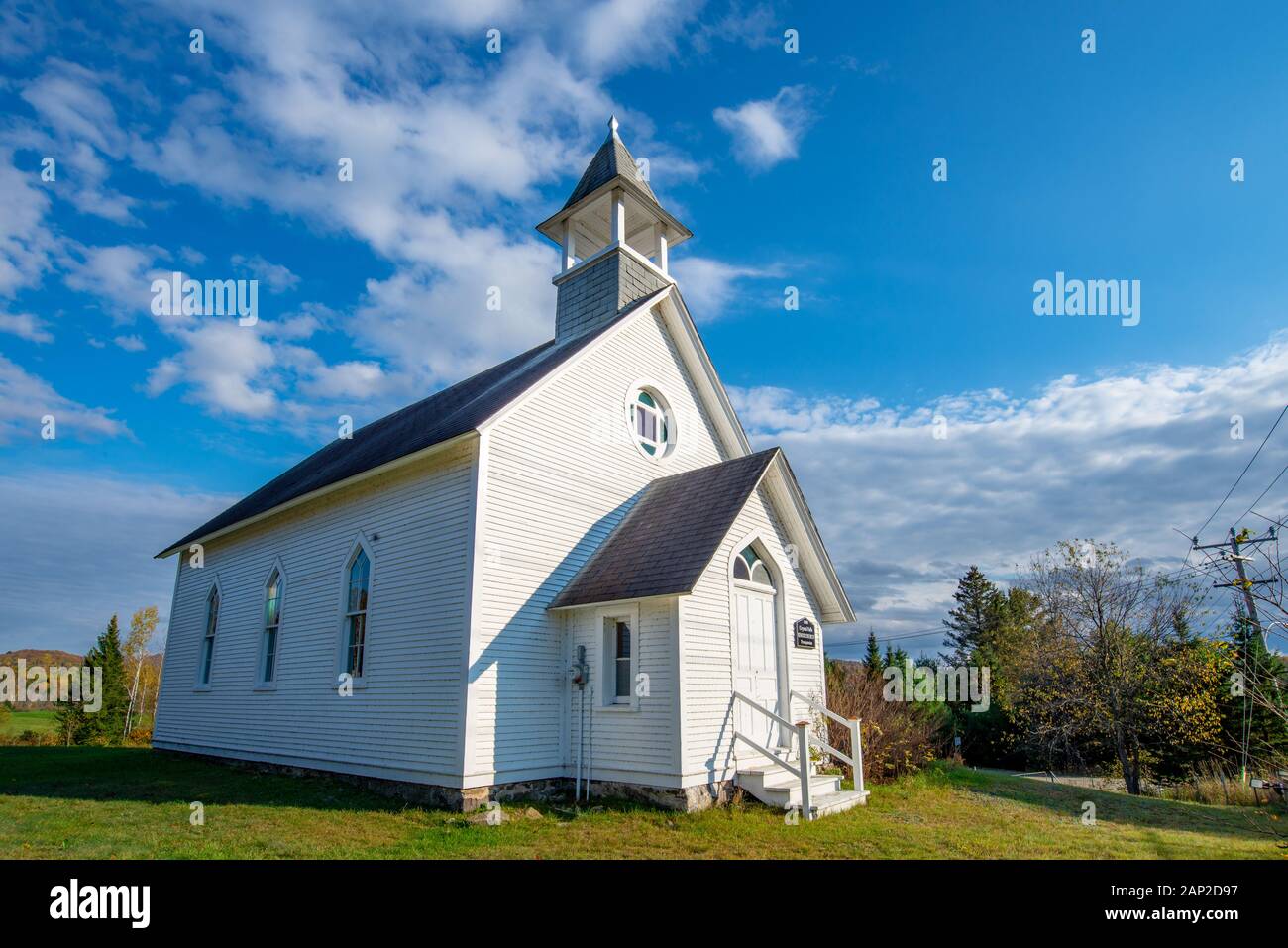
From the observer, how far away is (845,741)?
13180 mm

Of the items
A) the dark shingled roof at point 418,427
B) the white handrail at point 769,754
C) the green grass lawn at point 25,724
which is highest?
the dark shingled roof at point 418,427

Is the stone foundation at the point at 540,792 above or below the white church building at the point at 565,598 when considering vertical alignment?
below

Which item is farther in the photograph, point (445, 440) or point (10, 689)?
point (10, 689)

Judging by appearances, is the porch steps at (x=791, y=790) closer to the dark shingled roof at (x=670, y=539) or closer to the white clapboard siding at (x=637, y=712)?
the white clapboard siding at (x=637, y=712)

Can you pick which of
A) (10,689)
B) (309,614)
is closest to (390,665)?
(309,614)

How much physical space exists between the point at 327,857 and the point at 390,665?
14.7 feet

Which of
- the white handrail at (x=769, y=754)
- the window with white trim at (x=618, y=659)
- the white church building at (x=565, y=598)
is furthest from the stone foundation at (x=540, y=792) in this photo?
the window with white trim at (x=618, y=659)

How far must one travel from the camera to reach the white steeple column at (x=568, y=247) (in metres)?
16.7

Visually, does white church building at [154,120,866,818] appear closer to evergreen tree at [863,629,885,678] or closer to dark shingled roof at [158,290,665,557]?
dark shingled roof at [158,290,665,557]

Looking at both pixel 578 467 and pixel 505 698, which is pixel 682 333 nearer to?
pixel 578 467

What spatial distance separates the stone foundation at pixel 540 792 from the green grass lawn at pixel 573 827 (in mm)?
217

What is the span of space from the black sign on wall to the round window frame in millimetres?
4218

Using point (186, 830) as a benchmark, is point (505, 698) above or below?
above
